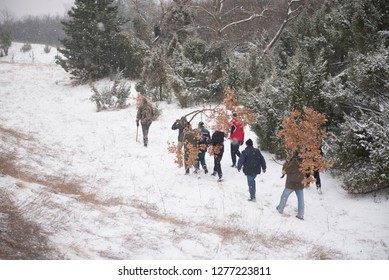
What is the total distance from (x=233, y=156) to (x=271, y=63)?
8550 mm

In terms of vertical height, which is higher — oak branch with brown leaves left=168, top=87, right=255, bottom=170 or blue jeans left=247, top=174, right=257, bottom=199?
oak branch with brown leaves left=168, top=87, right=255, bottom=170

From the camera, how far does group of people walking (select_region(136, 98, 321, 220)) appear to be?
282 inches

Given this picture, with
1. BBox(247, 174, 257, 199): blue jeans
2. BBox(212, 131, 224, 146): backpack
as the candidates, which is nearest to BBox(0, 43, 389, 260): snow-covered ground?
BBox(247, 174, 257, 199): blue jeans

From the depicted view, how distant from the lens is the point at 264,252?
5.54 m

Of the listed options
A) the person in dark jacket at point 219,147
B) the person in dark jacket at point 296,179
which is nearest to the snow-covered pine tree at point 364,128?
the person in dark jacket at point 296,179

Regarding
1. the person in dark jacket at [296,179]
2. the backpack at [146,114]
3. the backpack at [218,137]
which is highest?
the backpack at [146,114]

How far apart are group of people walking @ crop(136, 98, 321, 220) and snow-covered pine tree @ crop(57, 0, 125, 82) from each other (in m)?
13.9

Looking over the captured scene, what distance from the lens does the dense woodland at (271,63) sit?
28.2ft

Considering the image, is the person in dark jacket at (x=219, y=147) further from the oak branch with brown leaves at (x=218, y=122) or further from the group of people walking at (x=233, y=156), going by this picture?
the oak branch with brown leaves at (x=218, y=122)

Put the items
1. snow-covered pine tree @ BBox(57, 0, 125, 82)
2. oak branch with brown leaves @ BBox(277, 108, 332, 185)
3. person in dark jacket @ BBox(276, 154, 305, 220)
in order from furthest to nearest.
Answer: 1. snow-covered pine tree @ BBox(57, 0, 125, 82)
2. oak branch with brown leaves @ BBox(277, 108, 332, 185)
3. person in dark jacket @ BBox(276, 154, 305, 220)

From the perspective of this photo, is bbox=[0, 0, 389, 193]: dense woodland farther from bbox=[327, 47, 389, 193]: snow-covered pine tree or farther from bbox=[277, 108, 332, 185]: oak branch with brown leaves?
bbox=[277, 108, 332, 185]: oak branch with brown leaves

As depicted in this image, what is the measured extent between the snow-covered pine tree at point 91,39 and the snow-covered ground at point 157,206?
1115 centimetres

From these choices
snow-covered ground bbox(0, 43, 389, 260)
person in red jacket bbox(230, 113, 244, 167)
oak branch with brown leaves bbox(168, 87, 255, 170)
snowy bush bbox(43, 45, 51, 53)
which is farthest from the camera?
snowy bush bbox(43, 45, 51, 53)
